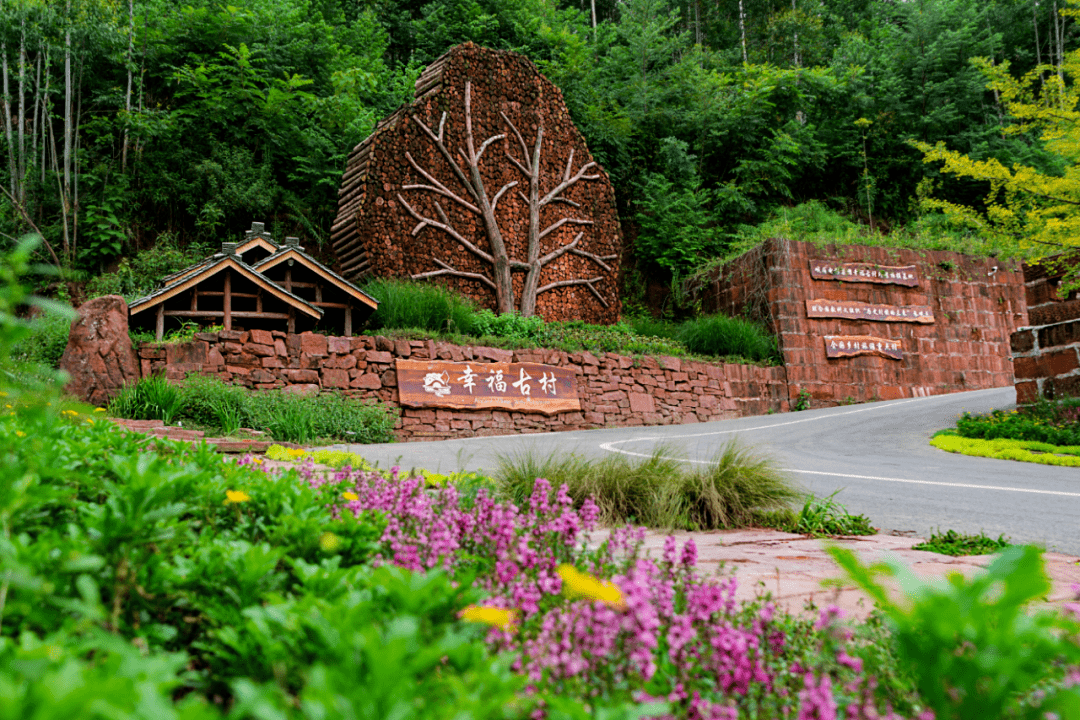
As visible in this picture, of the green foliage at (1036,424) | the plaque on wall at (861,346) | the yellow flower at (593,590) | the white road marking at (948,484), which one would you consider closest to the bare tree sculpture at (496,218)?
the plaque on wall at (861,346)

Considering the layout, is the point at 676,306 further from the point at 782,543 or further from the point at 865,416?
the point at 782,543

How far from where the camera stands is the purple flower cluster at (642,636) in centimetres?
114

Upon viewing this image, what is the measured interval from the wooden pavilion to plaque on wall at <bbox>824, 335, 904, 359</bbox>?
10153mm

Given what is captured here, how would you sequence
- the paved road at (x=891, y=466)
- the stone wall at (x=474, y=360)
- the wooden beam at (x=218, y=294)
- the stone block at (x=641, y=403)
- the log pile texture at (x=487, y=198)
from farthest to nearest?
1. the log pile texture at (x=487, y=198)
2. the stone block at (x=641, y=403)
3. the wooden beam at (x=218, y=294)
4. the stone wall at (x=474, y=360)
5. the paved road at (x=891, y=466)

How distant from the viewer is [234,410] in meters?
8.21

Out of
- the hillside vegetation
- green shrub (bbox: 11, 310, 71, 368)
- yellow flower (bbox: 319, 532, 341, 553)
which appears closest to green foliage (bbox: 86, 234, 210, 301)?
the hillside vegetation

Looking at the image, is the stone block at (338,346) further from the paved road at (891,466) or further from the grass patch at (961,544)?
the grass patch at (961,544)

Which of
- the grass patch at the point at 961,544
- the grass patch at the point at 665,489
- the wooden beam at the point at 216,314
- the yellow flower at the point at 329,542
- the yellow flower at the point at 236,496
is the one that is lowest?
the grass patch at the point at 961,544

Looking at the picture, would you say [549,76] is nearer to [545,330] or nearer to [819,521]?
[545,330]

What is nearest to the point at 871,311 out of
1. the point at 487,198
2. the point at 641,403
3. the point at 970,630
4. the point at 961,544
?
the point at 641,403

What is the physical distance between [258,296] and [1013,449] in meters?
10.7

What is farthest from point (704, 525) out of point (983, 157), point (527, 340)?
point (983, 157)

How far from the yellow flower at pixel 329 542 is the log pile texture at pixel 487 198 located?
12.2m

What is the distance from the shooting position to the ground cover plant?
26.3ft
